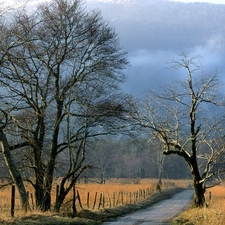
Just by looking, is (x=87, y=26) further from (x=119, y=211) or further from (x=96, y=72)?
(x=119, y=211)

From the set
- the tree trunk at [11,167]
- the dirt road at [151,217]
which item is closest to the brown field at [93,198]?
the tree trunk at [11,167]

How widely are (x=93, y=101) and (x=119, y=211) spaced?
24.5ft

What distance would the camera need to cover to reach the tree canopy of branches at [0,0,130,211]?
67.8ft

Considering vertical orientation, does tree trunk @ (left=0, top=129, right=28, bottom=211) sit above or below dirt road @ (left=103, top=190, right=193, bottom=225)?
above

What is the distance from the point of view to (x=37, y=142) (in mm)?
20922

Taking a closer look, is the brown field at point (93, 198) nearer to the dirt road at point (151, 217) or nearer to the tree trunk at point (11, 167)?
the tree trunk at point (11, 167)

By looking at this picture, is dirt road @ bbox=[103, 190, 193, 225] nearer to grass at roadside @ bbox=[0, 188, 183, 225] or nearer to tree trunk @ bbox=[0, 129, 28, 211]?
grass at roadside @ bbox=[0, 188, 183, 225]

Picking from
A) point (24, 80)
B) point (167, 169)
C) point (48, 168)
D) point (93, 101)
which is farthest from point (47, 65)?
point (167, 169)

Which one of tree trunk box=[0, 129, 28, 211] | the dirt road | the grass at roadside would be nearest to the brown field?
tree trunk box=[0, 129, 28, 211]

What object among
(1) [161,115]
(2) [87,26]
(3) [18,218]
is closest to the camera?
(3) [18,218]

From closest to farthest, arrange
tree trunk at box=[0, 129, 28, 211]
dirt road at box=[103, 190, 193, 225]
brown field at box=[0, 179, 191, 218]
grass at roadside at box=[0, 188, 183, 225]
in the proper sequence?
1. grass at roadside at box=[0, 188, 183, 225]
2. tree trunk at box=[0, 129, 28, 211]
3. dirt road at box=[103, 190, 193, 225]
4. brown field at box=[0, 179, 191, 218]

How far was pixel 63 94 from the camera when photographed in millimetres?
21547

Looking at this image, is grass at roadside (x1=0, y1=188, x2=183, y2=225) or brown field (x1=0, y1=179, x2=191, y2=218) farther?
brown field (x1=0, y1=179, x2=191, y2=218)

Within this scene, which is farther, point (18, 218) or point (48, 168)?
point (48, 168)
